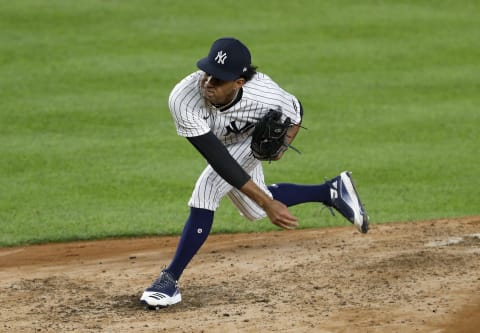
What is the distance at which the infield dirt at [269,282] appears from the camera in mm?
5297

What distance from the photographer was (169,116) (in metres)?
11.1

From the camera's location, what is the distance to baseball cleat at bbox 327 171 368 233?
636cm

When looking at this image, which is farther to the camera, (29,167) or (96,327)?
(29,167)

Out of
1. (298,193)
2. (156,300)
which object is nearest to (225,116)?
(298,193)

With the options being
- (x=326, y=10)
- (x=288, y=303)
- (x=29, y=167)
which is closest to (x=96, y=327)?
(x=288, y=303)

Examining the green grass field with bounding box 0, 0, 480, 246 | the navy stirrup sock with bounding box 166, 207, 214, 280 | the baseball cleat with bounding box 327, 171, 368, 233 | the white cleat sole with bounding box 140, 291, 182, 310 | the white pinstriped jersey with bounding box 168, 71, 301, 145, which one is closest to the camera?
the white pinstriped jersey with bounding box 168, 71, 301, 145

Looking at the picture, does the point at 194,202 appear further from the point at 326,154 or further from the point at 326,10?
the point at 326,10

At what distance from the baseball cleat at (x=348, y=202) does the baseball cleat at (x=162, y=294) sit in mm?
1275

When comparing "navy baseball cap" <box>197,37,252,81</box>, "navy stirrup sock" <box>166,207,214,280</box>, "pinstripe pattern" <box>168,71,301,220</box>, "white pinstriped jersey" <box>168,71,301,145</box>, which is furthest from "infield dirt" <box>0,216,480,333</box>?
"navy baseball cap" <box>197,37,252,81</box>

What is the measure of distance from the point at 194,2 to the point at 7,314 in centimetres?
985

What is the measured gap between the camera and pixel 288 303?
564 centimetres

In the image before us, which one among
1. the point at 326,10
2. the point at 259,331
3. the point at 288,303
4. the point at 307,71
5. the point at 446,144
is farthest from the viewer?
the point at 326,10

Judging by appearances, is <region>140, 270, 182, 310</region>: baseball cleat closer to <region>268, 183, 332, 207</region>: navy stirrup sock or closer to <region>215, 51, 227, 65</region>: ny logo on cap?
<region>268, 183, 332, 207</region>: navy stirrup sock

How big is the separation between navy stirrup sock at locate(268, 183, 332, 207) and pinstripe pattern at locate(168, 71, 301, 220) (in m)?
0.43
